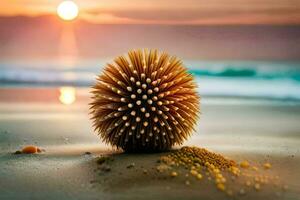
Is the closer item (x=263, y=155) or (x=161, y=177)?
(x=161, y=177)

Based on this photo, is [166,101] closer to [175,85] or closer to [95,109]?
[175,85]

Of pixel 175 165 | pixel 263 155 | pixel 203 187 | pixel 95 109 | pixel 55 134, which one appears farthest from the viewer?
pixel 55 134

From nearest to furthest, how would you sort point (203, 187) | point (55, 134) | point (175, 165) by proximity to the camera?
point (203, 187), point (175, 165), point (55, 134)

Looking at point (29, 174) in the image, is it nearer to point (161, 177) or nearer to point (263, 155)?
point (161, 177)

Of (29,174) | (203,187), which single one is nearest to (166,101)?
(203,187)

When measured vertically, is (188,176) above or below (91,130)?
below

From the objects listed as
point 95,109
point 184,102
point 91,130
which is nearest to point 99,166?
point 95,109

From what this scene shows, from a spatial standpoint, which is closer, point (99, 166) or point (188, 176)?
point (188, 176)
